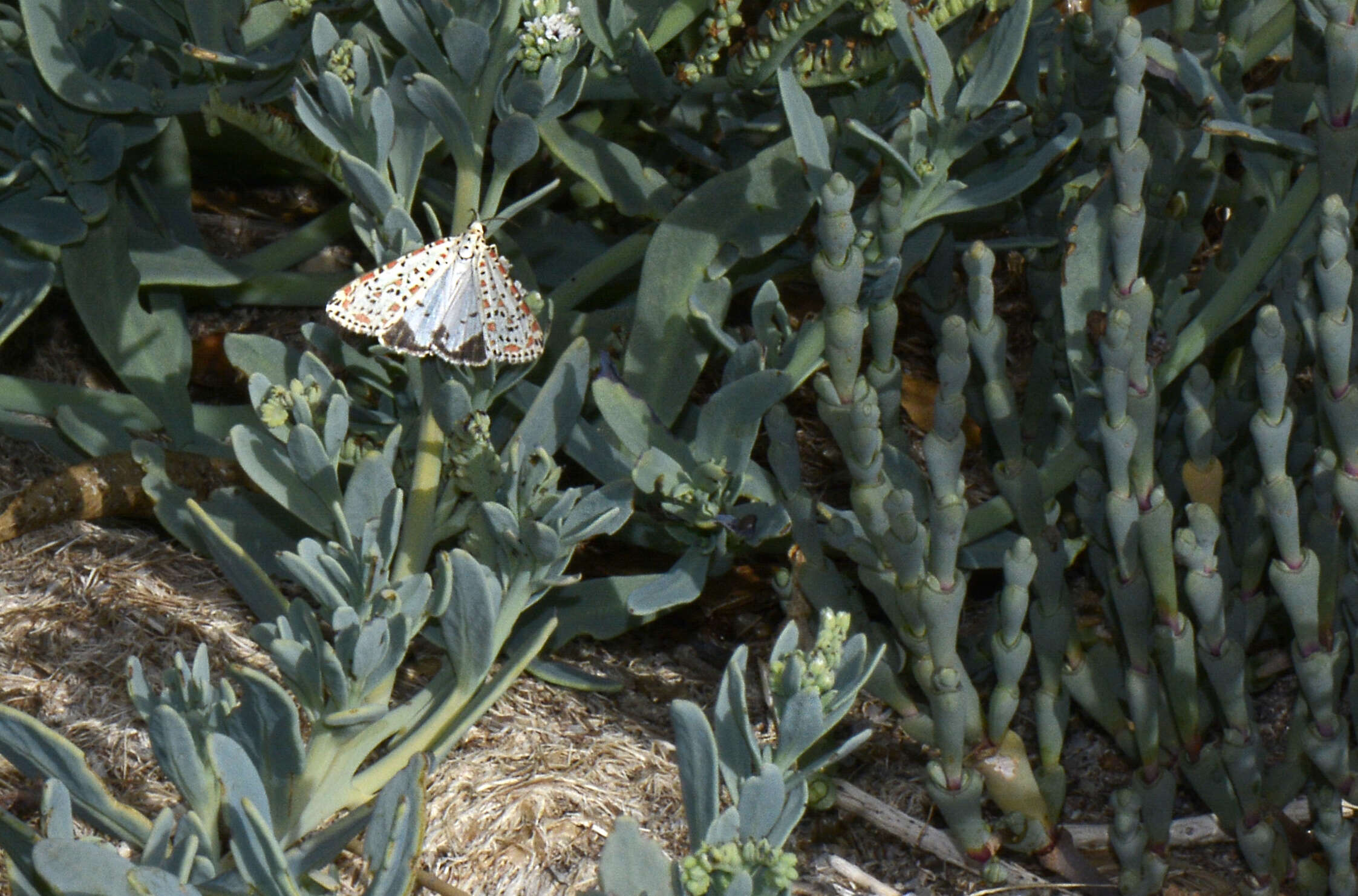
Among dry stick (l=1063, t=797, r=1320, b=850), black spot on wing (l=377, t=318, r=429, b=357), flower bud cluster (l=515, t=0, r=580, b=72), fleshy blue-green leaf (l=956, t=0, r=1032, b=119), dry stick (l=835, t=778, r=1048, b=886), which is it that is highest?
flower bud cluster (l=515, t=0, r=580, b=72)

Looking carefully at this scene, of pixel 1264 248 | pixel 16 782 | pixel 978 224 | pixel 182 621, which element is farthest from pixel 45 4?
pixel 1264 248

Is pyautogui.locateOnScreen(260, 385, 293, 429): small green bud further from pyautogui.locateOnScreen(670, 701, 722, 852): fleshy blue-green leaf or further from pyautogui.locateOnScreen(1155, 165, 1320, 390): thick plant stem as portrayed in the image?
pyautogui.locateOnScreen(1155, 165, 1320, 390): thick plant stem

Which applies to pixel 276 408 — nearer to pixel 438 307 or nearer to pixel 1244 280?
pixel 438 307

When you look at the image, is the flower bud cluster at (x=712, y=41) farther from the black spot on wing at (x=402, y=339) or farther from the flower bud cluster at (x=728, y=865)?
the flower bud cluster at (x=728, y=865)

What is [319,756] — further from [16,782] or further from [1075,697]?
[1075,697]

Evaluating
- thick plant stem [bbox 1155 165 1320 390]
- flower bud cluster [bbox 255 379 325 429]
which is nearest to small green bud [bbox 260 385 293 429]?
flower bud cluster [bbox 255 379 325 429]

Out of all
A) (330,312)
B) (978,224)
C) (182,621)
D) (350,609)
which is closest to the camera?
(350,609)

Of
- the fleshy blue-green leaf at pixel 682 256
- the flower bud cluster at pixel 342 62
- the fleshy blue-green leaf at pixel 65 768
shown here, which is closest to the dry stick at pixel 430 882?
the fleshy blue-green leaf at pixel 65 768
